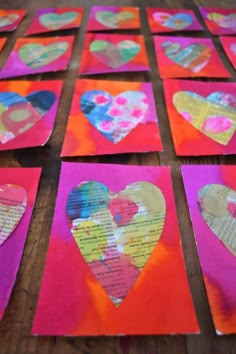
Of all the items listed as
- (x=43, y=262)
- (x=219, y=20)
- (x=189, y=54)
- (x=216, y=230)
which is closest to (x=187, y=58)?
(x=189, y=54)

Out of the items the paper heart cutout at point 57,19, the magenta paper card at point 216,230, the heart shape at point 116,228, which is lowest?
the magenta paper card at point 216,230

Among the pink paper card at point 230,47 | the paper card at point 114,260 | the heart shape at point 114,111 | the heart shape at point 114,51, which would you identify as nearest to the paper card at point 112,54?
the heart shape at point 114,51

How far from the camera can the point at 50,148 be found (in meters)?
0.62

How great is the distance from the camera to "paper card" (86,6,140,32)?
0.95 m

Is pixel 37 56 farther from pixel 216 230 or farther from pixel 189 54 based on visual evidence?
pixel 216 230

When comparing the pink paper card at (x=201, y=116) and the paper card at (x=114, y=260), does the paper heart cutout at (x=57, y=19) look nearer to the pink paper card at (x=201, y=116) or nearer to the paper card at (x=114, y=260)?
the pink paper card at (x=201, y=116)

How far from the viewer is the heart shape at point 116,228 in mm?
449

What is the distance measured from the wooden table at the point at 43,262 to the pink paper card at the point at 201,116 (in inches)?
0.7

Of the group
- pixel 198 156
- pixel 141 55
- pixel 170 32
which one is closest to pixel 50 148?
pixel 198 156

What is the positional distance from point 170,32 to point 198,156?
1.66ft

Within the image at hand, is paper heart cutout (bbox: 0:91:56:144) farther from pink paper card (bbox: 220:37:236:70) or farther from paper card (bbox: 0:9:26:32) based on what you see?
pink paper card (bbox: 220:37:236:70)

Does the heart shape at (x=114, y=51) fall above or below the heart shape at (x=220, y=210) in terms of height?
above

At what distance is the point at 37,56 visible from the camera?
83cm

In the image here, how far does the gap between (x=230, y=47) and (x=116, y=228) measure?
66 cm
